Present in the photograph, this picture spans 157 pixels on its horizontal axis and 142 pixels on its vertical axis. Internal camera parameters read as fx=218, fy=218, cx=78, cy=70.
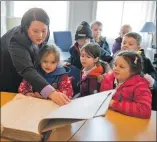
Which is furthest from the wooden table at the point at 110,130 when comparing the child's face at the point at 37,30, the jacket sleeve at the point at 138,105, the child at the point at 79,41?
the child at the point at 79,41

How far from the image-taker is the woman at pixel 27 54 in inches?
38.5

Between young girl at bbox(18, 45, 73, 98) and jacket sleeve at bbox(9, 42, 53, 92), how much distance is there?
0.22 meters

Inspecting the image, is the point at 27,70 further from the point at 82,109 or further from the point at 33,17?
the point at 82,109

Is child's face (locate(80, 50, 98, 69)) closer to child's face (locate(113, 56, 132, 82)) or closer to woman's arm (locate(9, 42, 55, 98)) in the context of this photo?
child's face (locate(113, 56, 132, 82))

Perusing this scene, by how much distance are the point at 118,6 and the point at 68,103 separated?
13.9 ft

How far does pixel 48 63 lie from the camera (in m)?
1.35

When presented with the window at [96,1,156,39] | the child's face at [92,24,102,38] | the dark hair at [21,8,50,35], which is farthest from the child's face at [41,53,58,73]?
the window at [96,1,156,39]

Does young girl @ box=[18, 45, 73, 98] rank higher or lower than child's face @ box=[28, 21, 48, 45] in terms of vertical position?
lower

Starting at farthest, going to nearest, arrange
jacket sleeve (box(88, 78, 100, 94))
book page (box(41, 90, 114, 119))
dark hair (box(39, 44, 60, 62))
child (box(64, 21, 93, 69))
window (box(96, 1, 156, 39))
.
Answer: window (box(96, 1, 156, 39)) < child (box(64, 21, 93, 69)) < jacket sleeve (box(88, 78, 100, 94)) < dark hair (box(39, 44, 60, 62)) < book page (box(41, 90, 114, 119))

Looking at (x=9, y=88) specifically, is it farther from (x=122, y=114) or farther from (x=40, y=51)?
(x=122, y=114)

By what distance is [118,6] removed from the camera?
4.73m

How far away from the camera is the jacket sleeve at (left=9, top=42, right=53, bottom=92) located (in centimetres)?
99

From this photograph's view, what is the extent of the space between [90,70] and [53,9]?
3389 millimetres

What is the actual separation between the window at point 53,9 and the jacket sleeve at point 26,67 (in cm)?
363
